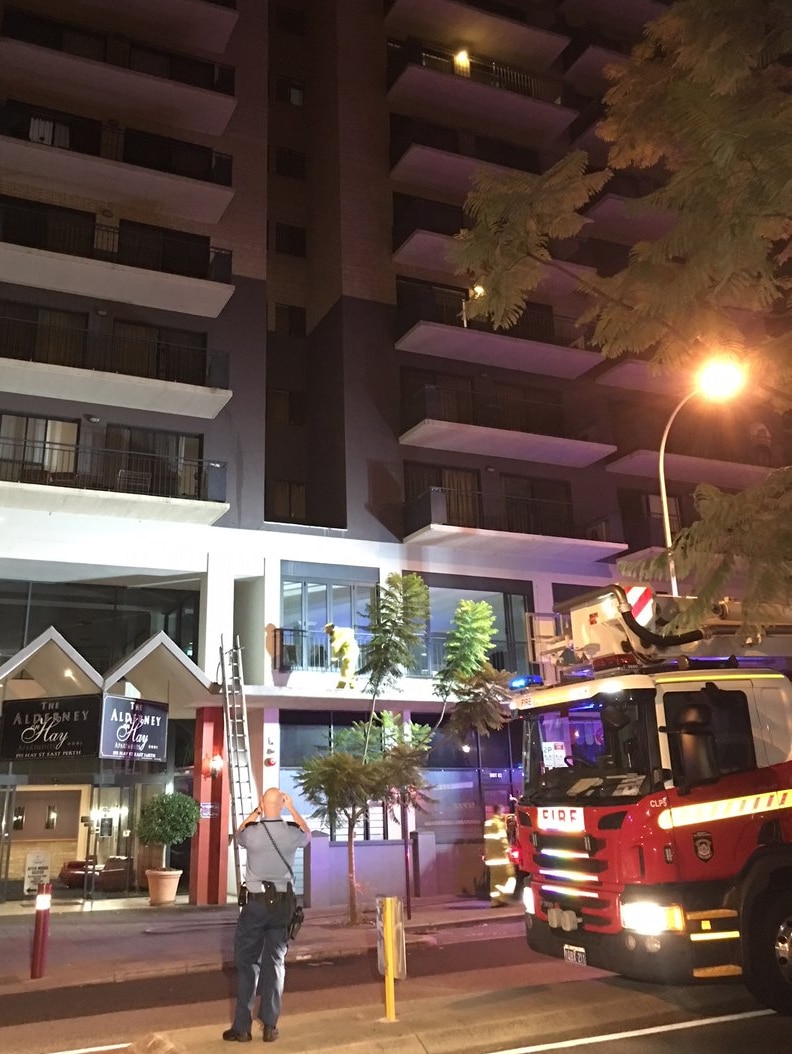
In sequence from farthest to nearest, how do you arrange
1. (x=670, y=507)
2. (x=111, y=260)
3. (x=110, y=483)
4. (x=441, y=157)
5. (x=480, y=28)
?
1. (x=670, y=507)
2. (x=480, y=28)
3. (x=441, y=157)
4. (x=111, y=260)
5. (x=110, y=483)

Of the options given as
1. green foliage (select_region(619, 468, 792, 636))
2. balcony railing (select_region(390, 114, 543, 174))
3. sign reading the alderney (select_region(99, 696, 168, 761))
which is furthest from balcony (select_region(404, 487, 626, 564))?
green foliage (select_region(619, 468, 792, 636))

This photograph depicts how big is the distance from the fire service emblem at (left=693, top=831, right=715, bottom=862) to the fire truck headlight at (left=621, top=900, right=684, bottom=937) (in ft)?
1.59

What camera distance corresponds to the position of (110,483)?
808 inches

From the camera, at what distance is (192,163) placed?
23.5 meters

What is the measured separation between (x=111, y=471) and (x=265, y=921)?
15823mm

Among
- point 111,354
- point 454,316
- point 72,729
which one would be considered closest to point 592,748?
point 72,729

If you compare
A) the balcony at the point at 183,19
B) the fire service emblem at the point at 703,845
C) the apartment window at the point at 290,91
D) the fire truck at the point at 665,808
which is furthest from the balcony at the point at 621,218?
the fire service emblem at the point at 703,845

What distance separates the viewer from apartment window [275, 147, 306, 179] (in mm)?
28547

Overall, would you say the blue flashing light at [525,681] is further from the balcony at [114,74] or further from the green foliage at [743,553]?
the balcony at [114,74]

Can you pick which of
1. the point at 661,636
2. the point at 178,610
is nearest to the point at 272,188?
the point at 178,610

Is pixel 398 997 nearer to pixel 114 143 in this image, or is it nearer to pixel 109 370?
pixel 109 370

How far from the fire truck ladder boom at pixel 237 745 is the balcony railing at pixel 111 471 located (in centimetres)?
450

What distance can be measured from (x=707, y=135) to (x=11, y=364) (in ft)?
59.9

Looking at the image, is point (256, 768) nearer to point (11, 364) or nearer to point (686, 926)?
point (11, 364)
